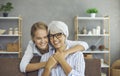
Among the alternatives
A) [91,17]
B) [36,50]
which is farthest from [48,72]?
[91,17]

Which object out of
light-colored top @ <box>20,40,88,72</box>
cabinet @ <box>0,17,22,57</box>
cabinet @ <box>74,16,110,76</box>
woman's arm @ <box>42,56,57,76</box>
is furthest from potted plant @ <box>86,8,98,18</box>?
woman's arm @ <box>42,56,57,76</box>

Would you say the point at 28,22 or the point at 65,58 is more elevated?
the point at 28,22

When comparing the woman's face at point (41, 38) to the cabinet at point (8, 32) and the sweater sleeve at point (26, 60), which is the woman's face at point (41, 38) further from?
the cabinet at point (8, 32)

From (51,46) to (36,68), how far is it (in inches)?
8.2

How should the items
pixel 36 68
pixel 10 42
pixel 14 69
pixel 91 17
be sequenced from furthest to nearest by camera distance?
pixel 10 42, pixel 91 17, pixel 14 69, pixel 36 68

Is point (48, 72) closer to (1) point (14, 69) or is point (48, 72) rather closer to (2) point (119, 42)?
(1) point (14, 69)

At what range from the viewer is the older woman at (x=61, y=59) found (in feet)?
4.92

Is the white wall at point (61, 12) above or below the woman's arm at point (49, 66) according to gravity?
above

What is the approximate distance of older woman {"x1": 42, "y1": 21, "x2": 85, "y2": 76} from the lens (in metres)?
1.50

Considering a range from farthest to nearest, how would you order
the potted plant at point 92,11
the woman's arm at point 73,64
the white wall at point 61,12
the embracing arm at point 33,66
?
the white wall at point 61,12, the potted plant at point 92,11, the embracing arm at point 33,66, the woman's arm at point 73,64

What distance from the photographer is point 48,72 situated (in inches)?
60.5

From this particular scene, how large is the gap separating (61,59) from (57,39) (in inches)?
5.9

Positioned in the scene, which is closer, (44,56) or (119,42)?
(44,56)

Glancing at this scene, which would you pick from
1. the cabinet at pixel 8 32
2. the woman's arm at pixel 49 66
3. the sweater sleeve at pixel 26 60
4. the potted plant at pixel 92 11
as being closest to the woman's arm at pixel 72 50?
the woman's arm at pixel 49 66
